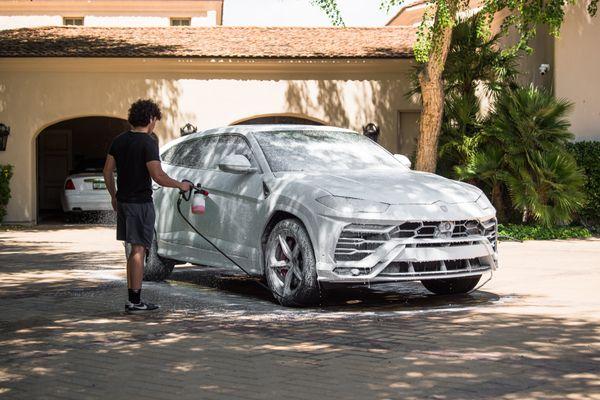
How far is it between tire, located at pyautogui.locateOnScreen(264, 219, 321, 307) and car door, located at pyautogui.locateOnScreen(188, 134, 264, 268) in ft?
1.13

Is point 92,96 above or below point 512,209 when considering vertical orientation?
A: above

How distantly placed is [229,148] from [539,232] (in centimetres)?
989

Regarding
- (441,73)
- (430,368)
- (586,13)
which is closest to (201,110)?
(441,73)

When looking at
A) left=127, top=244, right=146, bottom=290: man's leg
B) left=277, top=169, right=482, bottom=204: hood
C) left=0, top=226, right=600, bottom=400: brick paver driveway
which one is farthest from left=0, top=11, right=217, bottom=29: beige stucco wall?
left=127, top=244, right=146, bottom=290: man's leg

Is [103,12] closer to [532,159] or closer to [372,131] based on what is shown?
[372,131]

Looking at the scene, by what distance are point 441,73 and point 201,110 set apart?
7683 mm

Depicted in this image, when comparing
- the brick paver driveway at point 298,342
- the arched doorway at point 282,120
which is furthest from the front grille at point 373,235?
the arched doorway at point 282,120

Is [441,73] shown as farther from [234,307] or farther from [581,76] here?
[234,307]

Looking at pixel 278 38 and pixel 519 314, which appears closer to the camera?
pixel 519 314

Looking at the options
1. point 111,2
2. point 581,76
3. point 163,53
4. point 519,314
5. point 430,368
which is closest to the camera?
point 430,368

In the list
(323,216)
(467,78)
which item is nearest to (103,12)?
(467,78)

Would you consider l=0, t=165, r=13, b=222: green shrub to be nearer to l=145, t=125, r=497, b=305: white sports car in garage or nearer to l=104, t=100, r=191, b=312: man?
l=145, t=125, r=497, b=305: white sports car in garage

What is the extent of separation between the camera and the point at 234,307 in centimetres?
995

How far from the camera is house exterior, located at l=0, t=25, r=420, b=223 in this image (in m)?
25.6
